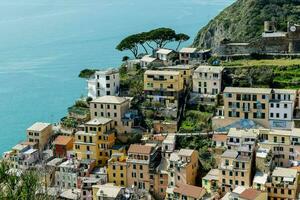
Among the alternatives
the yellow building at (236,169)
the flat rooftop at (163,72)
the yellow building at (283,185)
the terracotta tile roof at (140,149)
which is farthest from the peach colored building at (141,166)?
the yellow building at (283,185)

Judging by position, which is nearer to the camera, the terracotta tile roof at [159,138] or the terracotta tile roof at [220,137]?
the terracotta tile roof at [220,137]

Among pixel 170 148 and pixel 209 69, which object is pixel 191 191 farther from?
pixel 209 69

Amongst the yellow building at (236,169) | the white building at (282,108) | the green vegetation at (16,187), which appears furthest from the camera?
the white building at (282,108)

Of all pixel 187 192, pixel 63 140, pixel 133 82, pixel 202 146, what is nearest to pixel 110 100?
pixel 63 140

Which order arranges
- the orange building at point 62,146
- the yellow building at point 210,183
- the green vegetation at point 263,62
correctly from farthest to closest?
1. the green vegetation at point 263,62
2. the orange building at point 62,146
3. the yellow building at point 210,183

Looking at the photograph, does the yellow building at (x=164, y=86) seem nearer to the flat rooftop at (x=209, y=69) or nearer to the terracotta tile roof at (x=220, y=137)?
the flat rooftop at (x=209, y=69)

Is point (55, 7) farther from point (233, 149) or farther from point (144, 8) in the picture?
point (233, 149)

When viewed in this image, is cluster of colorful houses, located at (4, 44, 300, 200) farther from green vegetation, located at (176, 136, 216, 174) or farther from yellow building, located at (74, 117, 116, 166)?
green vegetation, located at (176, 136, 216, 174)
